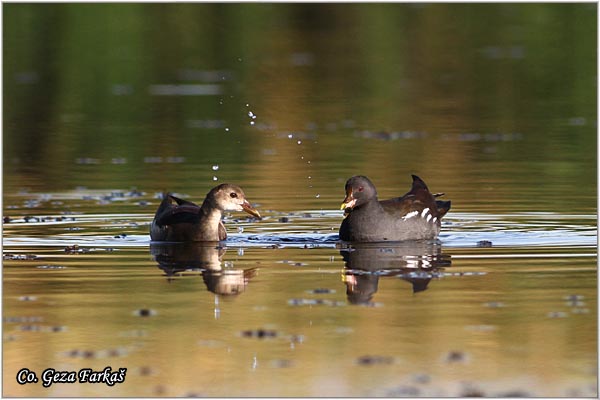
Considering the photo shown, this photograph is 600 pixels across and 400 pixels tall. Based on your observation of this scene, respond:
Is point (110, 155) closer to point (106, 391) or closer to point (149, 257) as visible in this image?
point (149, 257)

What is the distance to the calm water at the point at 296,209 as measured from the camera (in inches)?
330

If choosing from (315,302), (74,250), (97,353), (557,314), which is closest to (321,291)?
(315,302)

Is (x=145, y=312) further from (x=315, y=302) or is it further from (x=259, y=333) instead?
(x=315, y=302)

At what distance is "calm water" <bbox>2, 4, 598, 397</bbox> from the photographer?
8.38 m

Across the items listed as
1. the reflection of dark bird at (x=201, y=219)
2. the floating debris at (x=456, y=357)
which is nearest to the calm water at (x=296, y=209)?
the floating debris at (x=456, y=357)

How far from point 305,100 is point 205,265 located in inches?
590

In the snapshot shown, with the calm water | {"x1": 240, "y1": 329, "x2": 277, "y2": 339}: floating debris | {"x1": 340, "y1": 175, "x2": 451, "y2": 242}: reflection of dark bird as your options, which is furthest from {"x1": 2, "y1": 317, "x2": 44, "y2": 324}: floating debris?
{"x1": 340, "y1": 175, "x2": 451, "y2": 242}: reflection of dark bird

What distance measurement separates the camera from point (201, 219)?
13430 mm

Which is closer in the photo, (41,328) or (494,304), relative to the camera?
(41,328)

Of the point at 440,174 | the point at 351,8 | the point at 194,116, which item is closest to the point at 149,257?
the point at 440,174

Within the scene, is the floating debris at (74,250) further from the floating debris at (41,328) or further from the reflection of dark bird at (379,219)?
the floating debris at (41,328)

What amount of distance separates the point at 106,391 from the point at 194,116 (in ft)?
56.0

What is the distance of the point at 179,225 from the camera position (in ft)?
43.9

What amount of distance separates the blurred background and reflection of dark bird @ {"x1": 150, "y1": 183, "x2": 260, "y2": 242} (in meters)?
1.67
